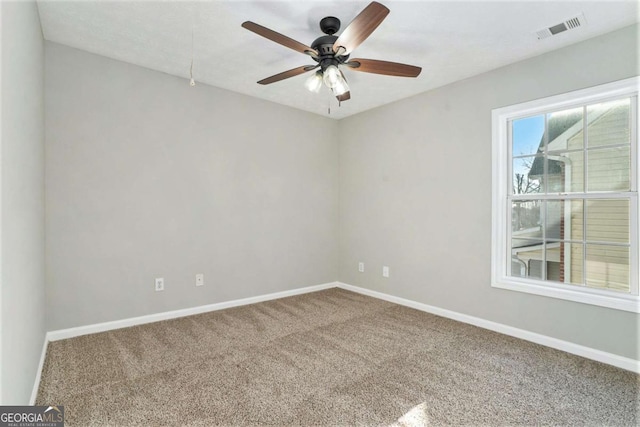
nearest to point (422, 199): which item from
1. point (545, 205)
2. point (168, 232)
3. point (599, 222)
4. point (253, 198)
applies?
point (545, 205)

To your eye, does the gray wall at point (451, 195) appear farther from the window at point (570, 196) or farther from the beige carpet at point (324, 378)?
the beige carpet at point (324, 378)

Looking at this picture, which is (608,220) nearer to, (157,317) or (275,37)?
(275,37)

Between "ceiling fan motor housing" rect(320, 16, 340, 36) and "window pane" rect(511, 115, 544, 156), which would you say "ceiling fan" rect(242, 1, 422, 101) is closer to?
"ceiling fan motor housing" rect(320, 16, 340, 36)

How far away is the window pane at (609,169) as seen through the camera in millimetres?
2588

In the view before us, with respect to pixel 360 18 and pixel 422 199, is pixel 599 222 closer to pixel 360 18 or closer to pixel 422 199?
pixel 422 199

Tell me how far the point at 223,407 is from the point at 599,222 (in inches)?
124

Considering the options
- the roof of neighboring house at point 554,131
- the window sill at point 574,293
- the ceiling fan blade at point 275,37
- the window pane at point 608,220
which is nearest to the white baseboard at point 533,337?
the window sill at point 574,293

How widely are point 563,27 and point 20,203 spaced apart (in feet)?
12.0

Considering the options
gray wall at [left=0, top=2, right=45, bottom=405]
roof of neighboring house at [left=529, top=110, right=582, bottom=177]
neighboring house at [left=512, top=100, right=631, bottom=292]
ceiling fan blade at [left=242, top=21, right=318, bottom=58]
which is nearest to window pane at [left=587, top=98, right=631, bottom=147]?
neighboring house at [left=512, top=100, right=631, bottom=292]

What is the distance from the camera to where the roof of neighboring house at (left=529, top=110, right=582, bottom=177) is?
9.39 ft

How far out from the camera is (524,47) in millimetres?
2789

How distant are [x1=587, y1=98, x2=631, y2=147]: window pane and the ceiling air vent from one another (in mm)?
681

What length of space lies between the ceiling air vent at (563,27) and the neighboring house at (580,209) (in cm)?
69

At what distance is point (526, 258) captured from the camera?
3.18 m
